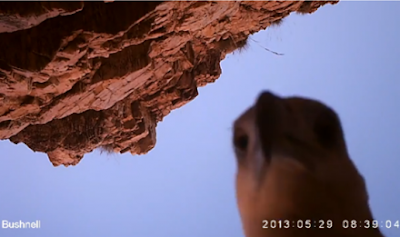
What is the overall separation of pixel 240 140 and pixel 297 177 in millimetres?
573

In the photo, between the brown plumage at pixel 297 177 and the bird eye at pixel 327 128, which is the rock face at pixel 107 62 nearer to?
the brown plumage at pixel 297 177

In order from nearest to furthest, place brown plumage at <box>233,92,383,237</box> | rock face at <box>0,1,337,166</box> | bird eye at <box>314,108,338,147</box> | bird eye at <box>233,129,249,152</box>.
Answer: brown plumage at <box>233,92,383,237</box>
bird eye at <box>314,108,338,147</box>
bird eye at <box>233,129,249,152</box>
rock face at <box>0,1,337,166</box>

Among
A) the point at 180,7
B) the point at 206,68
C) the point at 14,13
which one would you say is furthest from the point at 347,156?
the point at 206,68

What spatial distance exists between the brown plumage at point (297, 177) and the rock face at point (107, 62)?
7.43ft

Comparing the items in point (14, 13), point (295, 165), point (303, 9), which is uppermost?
point (303, 9)

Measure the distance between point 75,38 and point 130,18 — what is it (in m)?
0.73

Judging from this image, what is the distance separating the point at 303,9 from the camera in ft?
21.5

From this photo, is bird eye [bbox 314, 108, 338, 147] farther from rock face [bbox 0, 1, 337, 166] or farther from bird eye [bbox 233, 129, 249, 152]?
rock face [bbox 0, 1, 337, 166]

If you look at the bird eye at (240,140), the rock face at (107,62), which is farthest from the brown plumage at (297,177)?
the rock face at (107,62)

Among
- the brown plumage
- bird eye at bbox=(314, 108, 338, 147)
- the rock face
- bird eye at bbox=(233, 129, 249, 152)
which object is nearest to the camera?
the brown plumage

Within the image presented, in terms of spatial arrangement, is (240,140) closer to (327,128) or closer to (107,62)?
(327,128)

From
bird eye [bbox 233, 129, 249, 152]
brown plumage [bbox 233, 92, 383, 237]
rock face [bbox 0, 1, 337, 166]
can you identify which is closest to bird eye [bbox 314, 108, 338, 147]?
brown plumage [bbox 233, 92, 383, 237]

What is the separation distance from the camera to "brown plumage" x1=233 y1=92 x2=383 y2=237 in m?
2.29

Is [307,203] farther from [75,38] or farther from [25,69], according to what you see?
[25,69]
